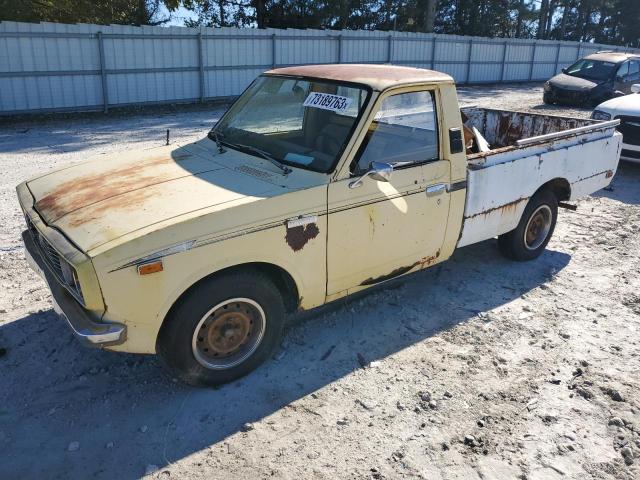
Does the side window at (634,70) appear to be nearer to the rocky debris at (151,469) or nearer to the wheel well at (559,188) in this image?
the wheel well at (559,188)

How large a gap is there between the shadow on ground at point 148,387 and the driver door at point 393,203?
48cm

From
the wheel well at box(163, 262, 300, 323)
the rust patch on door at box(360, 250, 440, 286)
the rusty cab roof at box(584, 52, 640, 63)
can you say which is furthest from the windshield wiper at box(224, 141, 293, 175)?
the rusty cab roof at box(584, 52, 640, 63)

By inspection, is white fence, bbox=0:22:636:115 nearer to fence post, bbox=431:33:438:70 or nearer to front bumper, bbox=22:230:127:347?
fence post, bbox=431:33:438:70

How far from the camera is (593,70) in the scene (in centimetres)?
1805

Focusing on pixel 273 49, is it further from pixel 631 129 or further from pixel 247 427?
pixel 247 427

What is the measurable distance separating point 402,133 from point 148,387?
8.50 feet

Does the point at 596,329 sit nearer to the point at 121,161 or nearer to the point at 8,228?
the point at 121,161

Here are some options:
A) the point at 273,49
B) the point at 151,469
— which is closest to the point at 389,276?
the point at 151,469

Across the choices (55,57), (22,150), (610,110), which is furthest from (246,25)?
(610,110)

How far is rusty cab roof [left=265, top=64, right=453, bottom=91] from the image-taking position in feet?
13.5

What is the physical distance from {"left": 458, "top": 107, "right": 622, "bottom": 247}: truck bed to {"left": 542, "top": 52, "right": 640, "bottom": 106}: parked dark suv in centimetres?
1229

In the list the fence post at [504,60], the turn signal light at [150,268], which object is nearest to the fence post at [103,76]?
the turn signal light at [150,268]

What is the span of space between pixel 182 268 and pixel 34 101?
1331 centimetres

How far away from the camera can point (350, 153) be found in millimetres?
3805
